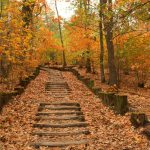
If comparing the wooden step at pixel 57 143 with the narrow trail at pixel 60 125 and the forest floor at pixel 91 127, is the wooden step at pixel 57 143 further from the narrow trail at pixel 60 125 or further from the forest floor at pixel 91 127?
the forest floor at pixel 91 127

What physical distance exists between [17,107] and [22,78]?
898cm

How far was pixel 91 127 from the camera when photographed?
11766 mm

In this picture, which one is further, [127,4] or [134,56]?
[134,56]

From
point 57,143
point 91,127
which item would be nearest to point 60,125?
point 91,127

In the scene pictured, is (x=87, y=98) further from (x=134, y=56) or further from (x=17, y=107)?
(x=134, y=56)

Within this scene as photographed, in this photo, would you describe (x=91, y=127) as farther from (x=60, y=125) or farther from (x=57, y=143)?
(x=57, y=143)

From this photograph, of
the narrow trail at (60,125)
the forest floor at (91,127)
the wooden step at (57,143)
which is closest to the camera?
the forest floor at (91,127)

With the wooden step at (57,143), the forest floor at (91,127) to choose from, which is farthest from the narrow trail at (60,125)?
the forest floor at (91,127)

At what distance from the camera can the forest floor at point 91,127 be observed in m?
9.62

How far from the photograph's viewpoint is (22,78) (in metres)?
23.8

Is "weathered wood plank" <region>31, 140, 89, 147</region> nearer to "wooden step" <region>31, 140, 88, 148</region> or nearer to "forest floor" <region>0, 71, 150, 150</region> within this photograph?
"wooden step" <region>31, 140, 88, 148</region>

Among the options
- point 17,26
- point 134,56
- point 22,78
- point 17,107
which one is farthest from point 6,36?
point 134,56

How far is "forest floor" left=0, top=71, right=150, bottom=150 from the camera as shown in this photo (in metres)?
9.62

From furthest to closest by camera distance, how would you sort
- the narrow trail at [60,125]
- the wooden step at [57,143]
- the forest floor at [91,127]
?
the narrow trail at [60,125] → the wooden step at [57,143] → the forest floor at [91,127]
